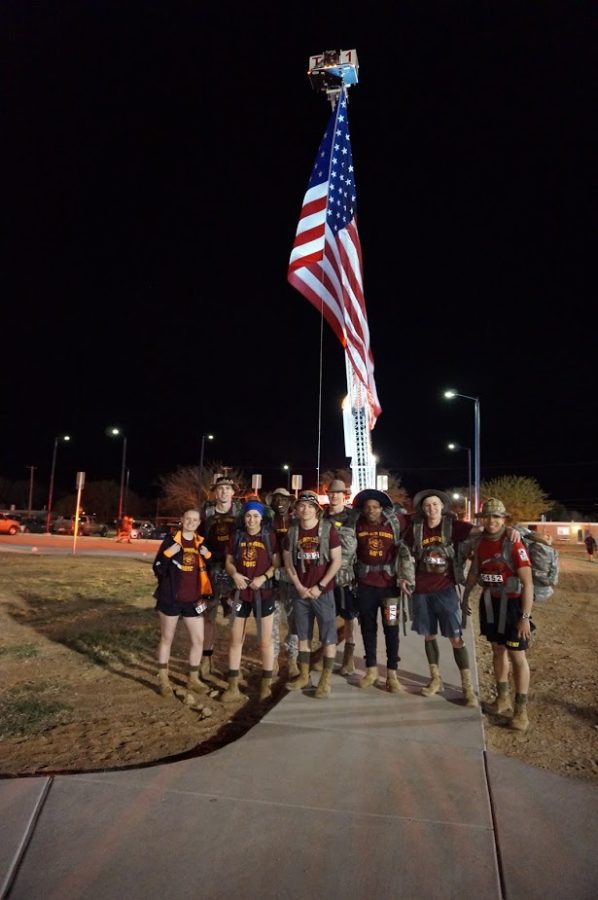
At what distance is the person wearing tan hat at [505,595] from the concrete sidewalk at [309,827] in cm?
86

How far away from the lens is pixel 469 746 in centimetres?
396

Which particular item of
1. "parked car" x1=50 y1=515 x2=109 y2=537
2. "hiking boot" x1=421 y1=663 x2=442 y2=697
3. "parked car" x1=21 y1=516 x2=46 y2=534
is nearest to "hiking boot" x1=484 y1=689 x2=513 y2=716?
"hiking boot" x1=421 y1=663 x2=442 y2=697

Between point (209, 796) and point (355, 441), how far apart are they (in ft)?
44.9

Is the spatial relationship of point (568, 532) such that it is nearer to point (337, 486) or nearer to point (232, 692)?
point (337, 486)

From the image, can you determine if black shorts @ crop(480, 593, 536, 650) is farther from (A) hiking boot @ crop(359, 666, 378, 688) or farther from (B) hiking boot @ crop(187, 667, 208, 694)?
(B) hiking boot @ crop(187, 667, 208, 694)

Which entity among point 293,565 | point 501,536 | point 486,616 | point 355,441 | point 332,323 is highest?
point 332,323

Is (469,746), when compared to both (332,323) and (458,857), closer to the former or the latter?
(458,857)

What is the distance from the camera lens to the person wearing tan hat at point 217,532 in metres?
5.66

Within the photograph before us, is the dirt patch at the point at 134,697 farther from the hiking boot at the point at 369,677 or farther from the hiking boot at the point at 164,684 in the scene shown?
the hiking boot at the point at 369,677

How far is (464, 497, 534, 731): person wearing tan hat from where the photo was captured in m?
4.57

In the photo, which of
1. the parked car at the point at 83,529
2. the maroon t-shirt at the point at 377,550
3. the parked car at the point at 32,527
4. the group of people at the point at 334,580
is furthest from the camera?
the parked car at the point at 32,527

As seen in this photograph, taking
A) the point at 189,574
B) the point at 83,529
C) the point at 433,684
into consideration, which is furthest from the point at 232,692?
the point at 83,529

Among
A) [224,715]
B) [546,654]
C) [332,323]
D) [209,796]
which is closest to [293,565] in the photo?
[224,715]

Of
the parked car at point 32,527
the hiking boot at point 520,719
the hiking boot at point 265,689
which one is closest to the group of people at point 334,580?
the hiking boot at point 265,689
